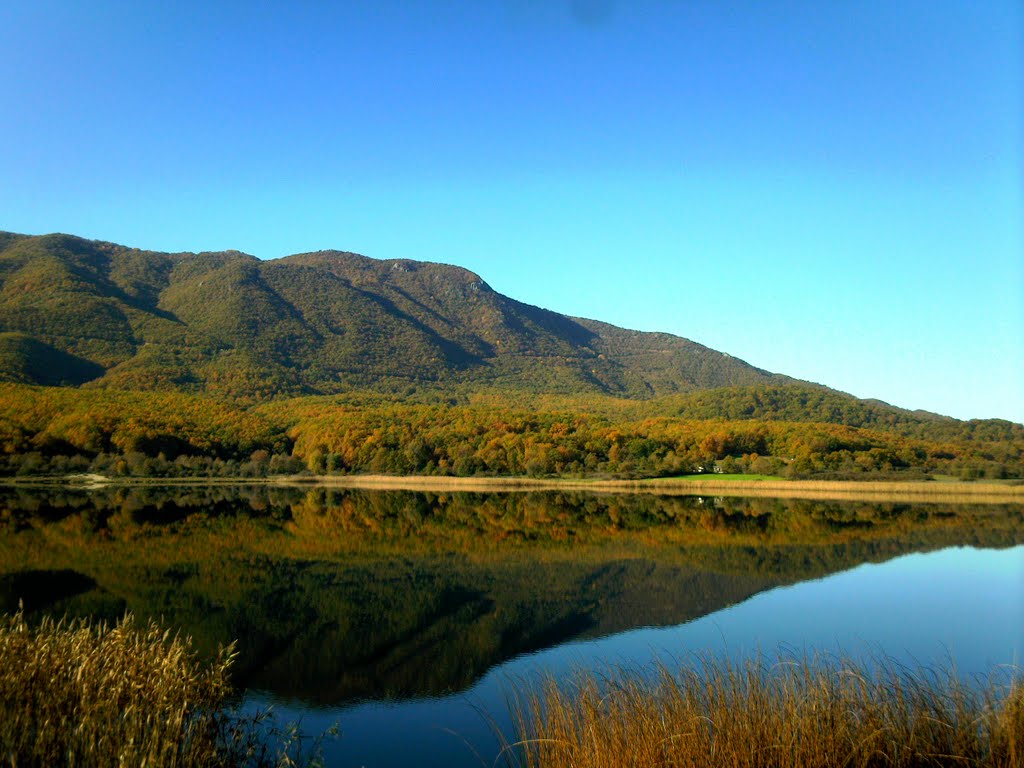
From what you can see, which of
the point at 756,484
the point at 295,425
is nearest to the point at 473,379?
the point at 295,425

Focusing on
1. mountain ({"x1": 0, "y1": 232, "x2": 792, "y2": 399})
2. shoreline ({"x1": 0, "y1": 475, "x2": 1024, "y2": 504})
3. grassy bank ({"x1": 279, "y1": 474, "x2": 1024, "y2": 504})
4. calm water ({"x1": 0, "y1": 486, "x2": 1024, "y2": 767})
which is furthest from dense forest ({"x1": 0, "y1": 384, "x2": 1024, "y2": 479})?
calm water ({"x1": 0, "y1": 486, "x2": 1024, "y2": 767})

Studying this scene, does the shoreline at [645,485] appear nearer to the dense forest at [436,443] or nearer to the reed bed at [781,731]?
the dense forest at [436,443]

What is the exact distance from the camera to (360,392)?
124m

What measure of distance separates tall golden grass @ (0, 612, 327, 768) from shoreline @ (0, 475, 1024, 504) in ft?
180

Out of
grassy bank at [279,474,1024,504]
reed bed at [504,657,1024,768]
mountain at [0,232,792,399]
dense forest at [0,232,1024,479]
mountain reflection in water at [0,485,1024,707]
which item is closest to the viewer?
reed bed at [504,657,1024,768]

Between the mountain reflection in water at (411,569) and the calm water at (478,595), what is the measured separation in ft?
0.28

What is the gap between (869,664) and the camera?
11891 mm

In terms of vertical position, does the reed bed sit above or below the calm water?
above

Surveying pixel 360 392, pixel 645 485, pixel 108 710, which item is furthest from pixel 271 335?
pixel 108 710

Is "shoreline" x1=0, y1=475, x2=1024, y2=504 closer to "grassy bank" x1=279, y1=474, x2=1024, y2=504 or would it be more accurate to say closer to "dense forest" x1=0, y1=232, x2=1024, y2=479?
"grassy bank" x1=279, y1=474, x2=1024, y2=504

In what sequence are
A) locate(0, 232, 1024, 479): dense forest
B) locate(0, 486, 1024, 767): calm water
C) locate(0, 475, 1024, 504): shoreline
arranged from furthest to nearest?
locate(0, 232, 1024, 479): dense forest, locate(0, 475, 1024, 504): shoreline, locate(0, 486, 1024, 767): calm water

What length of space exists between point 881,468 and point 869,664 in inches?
2461

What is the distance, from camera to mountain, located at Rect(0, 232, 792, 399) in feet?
366

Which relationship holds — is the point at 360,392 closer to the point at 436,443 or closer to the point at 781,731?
the point at 436,443
